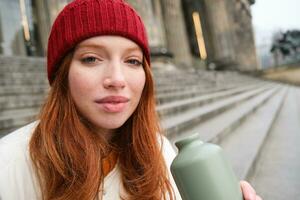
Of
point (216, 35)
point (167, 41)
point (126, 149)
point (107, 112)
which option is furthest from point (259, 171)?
point (216, 35)

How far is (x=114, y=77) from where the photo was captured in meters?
0.94

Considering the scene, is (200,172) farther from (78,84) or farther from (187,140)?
(78,84)

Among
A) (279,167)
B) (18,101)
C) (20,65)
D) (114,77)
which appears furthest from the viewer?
(20,65)

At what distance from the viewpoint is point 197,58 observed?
26.0 metres

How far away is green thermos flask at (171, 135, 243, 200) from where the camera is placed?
2.15ft

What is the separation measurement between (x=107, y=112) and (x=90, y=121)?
9 cm

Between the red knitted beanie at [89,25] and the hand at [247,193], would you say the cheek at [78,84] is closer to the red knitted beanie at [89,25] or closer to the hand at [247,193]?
Answer: the red knitted beanie at [89,25]

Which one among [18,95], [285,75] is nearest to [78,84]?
[18,95]

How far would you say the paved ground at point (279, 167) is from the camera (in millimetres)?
2166

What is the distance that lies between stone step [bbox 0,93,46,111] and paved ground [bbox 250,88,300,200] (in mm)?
2310

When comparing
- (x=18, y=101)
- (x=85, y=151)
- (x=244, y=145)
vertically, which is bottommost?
(x=244, y=145)

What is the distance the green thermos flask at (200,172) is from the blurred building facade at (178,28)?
9.66 m

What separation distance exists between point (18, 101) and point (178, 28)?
1576 centimetres

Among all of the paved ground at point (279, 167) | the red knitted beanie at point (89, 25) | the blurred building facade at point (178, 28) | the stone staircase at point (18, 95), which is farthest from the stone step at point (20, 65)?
the red knitted beanie at point (89, 25)
